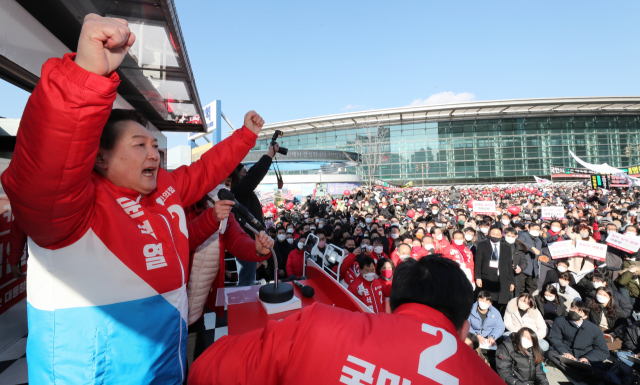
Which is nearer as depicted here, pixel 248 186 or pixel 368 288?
pixel 248 186

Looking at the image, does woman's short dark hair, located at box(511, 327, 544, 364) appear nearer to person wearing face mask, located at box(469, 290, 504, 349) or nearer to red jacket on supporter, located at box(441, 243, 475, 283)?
person wearing face mask, located at box(469, 290, 504, 349)

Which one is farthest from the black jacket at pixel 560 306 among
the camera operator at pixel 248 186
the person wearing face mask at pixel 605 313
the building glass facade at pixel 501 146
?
the building glass facade at pixel 501 146

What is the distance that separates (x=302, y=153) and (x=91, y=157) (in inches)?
1266

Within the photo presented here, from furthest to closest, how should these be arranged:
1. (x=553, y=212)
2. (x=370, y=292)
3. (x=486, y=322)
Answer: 1. (x=553, y=212)
2. (x=486, y=322)
3. (x=370, y=292)

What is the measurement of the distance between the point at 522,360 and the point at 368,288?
86.0 inches

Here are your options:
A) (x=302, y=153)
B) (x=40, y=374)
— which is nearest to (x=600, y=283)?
(x=40, y=374)

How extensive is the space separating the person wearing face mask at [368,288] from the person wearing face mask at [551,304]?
335cm

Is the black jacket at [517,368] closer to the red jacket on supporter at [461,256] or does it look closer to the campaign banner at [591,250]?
the red jacket on supporter at [461,256]

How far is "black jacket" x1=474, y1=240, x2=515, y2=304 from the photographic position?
5.96m

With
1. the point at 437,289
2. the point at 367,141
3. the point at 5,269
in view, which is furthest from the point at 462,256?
the point at 367,141

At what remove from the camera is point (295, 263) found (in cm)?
680

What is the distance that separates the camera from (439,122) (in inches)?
1677

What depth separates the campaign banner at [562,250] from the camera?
20.6 feet

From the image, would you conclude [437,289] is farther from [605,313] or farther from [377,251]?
[605,313]
